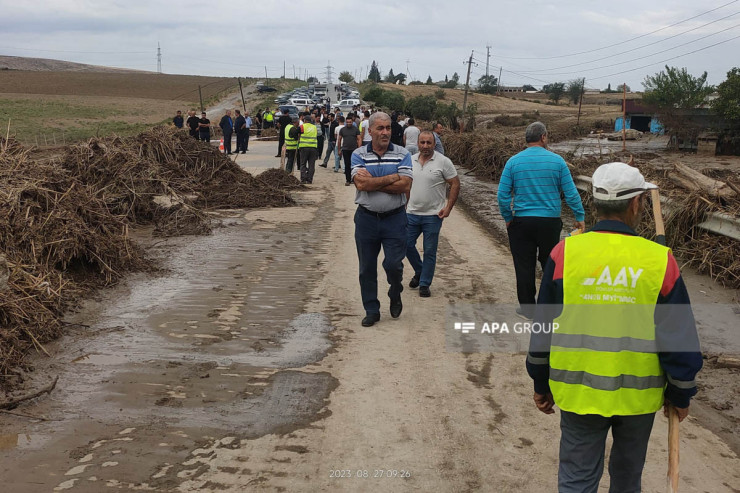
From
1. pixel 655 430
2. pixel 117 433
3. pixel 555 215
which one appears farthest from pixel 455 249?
pixel 117 433

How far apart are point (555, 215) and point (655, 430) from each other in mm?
2537

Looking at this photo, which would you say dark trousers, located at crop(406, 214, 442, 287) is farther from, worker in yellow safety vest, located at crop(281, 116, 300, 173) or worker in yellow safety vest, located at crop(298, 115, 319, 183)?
worker in yellow safety vest, located at crop(281, 116, 300, 173)

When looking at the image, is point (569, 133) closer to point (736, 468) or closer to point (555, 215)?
point (555, 215)

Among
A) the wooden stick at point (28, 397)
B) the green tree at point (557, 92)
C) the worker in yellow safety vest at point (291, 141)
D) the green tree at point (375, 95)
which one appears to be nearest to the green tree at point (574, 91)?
the green tree at point (557, 92)

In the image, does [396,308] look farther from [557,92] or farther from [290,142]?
[557,92]

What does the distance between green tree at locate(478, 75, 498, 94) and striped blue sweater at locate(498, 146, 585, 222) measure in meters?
113

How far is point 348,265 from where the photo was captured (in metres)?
9.46

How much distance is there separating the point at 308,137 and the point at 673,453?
1594cm

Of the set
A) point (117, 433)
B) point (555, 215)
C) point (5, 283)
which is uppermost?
point (555, 215)

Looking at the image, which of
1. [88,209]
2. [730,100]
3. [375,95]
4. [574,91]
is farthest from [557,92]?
[88,209]

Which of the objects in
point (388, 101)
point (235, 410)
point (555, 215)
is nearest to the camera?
point (235, 410)

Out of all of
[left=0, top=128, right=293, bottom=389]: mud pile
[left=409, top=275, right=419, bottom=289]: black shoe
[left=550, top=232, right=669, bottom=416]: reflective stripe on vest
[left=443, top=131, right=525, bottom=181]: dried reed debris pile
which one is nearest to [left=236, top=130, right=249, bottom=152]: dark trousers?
[left=443, top=131, right=525, bottom=181]: dried reed debris pile

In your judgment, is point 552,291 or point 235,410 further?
point 235,410

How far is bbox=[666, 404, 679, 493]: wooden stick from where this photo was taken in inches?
116
